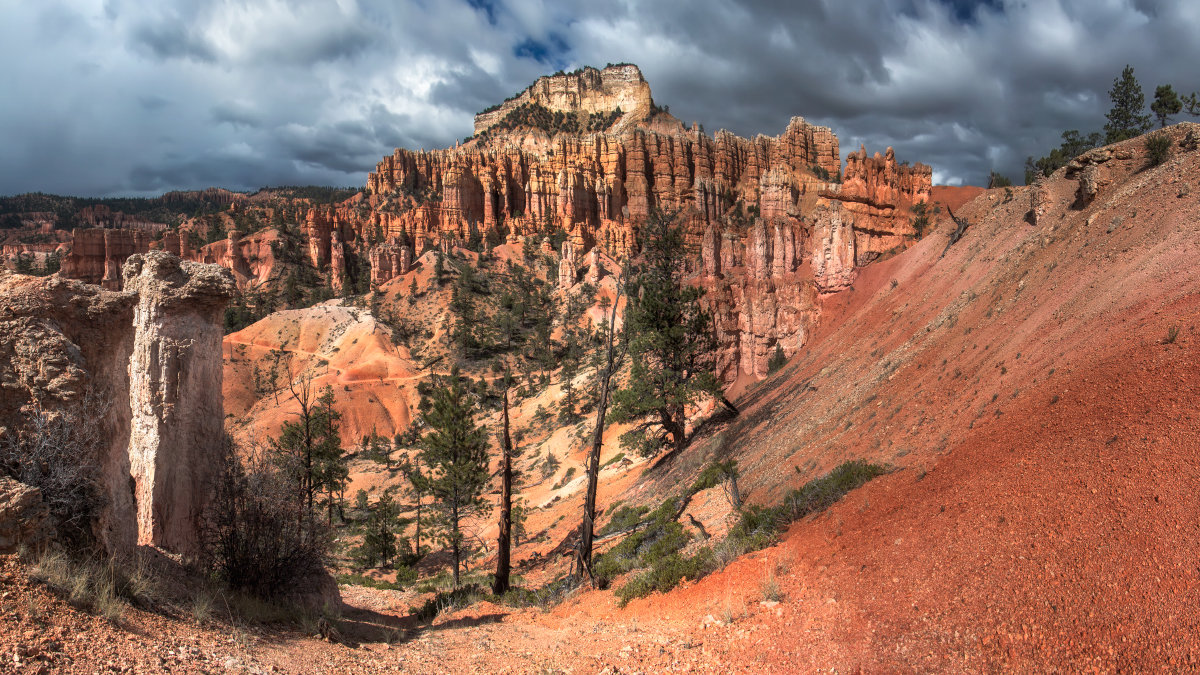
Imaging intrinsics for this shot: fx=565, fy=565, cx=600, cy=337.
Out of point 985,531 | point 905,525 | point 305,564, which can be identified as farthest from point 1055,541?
point 305,564

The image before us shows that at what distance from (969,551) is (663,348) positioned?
1594cm

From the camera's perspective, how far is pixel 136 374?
29.7 ft

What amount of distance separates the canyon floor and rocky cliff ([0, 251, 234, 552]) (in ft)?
7.30

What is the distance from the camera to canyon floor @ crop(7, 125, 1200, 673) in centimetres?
519

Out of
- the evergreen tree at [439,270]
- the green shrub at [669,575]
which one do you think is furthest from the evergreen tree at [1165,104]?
the evergreen tree at [439,270]

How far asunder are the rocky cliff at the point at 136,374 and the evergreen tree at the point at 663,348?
1281 cm

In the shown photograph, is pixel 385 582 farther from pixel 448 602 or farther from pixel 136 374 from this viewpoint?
pixel 136 374

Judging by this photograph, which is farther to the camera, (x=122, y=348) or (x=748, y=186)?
(x=748, y=186)

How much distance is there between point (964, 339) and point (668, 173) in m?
98.3

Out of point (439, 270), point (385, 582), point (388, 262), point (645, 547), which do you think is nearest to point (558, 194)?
point (439, 270)

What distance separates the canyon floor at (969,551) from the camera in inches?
204

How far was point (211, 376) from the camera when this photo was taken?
32.5 feet

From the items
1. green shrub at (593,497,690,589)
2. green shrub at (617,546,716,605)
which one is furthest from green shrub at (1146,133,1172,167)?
green shrub at (617,546,716,605)

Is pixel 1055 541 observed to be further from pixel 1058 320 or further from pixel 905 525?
pixel 1058 320
